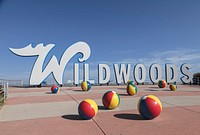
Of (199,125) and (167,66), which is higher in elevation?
A: (167,66)

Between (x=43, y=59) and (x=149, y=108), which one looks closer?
(x=149, y=108)

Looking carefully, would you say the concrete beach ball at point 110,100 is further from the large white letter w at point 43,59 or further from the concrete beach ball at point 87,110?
the large white letter w at point 43,59

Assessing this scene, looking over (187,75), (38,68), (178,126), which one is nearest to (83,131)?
(178,126)

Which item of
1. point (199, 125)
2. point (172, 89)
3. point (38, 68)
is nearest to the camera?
point (199, 125)

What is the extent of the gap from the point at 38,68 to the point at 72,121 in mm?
17133

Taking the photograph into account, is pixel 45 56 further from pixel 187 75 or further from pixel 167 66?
pixel 187 75

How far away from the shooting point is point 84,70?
2372 cm

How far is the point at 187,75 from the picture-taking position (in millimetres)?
27859

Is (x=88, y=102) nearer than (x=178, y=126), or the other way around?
(x=178, y=126)

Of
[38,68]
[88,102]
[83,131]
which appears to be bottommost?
[83,131]

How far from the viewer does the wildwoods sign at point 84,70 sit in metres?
21.8

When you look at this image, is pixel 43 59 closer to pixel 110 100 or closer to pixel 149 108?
pixel 110 100

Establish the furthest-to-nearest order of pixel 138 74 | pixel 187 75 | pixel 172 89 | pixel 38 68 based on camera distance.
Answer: pixel 187 75
pixel 138 74
pixel 38 68
pixel 172 89

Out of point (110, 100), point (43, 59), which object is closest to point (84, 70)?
point (43, 59)
